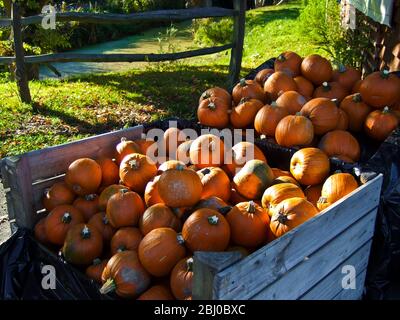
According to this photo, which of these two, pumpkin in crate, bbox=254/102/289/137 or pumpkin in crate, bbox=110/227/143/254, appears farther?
pumpkin in crate, bbox=254/102/289/137

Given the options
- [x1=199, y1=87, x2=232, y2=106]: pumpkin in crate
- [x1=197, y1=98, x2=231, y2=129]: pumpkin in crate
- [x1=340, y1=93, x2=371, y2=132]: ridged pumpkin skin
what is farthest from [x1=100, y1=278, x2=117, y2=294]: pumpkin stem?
[x1=340, y1=93, x2=371, y2=132]: ridged pumpkin skin

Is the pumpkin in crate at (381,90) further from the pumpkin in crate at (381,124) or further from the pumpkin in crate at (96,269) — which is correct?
the pumpkin in crate at (96,269)

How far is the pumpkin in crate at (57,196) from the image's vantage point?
290cm

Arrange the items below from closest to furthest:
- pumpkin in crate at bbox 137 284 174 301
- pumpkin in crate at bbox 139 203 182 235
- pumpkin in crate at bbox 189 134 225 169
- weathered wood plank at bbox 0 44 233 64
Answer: pumpkin in crate at bbox 137 284 174 301, pumpkin in crate at bbox 139 203 182 235, pumpkin in crate at bbox 189 134 225 169, weathered wood plank at bbox 0 44 233 64

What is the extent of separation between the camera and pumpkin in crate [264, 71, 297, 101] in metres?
3.65

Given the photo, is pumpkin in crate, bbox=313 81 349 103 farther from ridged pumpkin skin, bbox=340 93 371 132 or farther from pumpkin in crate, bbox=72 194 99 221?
pumpkin in crate, bbox=72 194 99 221

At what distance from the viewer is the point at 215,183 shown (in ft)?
8.89

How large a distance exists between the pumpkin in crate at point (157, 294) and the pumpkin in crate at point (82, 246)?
1.49 feet

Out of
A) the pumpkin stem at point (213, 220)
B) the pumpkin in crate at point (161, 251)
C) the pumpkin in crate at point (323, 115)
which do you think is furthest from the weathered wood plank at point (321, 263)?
the pumpkin in crate at point (323, 115)

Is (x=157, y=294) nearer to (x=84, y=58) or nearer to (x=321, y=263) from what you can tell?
(x=321, y=263)

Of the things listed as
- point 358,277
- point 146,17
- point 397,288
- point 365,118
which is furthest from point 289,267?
point 146,17

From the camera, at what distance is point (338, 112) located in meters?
3.24

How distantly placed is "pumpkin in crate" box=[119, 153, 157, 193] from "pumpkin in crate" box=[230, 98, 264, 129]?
928 millimetres

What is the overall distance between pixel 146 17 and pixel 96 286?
18.1 ft
